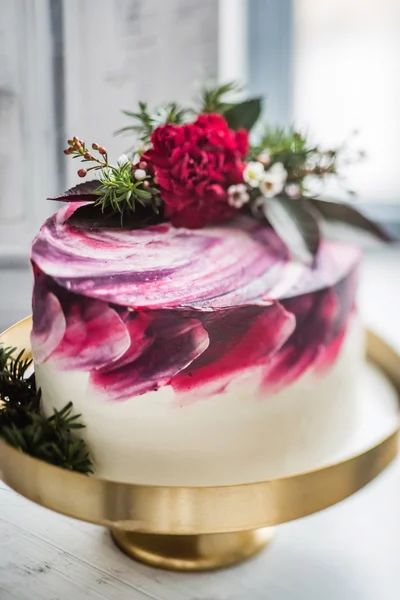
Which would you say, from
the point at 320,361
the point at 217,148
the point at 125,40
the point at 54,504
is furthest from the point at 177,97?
the point at 54,504

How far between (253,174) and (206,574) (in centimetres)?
37

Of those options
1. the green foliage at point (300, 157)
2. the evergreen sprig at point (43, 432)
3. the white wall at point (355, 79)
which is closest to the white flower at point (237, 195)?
the green foliage at point (300, 157)

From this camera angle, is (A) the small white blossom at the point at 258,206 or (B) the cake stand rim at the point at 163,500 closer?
(B) the cake stand rim at the point at 163,500

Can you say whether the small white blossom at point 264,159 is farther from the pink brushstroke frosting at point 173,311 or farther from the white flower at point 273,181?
the pink brushstroke frosting at point 173,311

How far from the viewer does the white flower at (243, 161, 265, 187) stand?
2.18ft

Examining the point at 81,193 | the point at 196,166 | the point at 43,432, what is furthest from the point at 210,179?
the point at 43,432

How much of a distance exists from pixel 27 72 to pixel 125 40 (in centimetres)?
15

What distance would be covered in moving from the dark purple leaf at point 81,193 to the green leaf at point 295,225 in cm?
18

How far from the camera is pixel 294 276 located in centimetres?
57

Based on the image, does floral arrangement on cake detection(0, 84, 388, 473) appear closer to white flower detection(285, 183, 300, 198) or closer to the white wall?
white flower detection(285, 183, 300, 198)

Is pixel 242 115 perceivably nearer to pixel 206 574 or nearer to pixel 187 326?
pixel 187 326

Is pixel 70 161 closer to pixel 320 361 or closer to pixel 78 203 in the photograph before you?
pixel 78 203

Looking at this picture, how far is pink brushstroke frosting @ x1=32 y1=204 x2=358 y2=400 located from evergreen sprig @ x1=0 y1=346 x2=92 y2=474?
0.13ft

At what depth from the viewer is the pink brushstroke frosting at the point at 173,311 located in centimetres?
49
